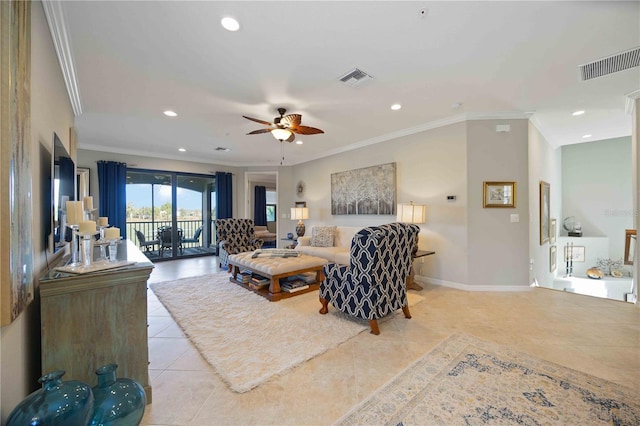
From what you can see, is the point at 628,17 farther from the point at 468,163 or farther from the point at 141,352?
the point at 141,352

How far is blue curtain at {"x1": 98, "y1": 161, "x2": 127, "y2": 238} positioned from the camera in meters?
5.52

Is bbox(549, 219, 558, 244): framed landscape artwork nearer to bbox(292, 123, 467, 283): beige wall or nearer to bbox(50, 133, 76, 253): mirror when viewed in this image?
bbox(292, 123, 467, 283): beige wall

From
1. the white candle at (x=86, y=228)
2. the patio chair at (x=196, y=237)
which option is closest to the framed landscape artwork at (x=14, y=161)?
the white candle at (x=86, y=228)

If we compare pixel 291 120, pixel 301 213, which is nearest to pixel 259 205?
pixel 301 213

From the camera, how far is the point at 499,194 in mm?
3879

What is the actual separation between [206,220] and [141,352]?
6097 millimetres

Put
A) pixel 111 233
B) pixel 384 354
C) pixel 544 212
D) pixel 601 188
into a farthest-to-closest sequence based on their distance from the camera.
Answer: pixel 601 188 < pixel 544 212 < pixel 384 354 < pixel 111 233

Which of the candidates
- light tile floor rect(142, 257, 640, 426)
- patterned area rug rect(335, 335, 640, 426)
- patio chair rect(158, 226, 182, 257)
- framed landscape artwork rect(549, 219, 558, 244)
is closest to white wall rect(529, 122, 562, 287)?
framed landscape artwork rect(549, 219, 558, 244)

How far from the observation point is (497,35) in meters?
2.11

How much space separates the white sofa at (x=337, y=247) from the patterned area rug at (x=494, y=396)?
2482mm

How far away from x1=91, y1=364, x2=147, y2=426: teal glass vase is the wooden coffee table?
2.18 m

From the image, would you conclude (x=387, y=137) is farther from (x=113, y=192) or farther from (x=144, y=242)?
(x=144, y=242)

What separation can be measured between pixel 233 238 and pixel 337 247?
7.58ft

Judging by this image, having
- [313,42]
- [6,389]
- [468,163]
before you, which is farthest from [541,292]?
[6,389]
